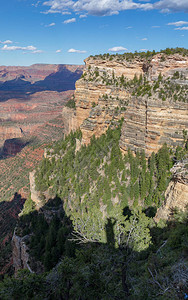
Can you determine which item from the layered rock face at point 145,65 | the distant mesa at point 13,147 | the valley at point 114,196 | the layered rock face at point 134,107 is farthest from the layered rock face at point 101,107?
the distant mesa at point 13,147

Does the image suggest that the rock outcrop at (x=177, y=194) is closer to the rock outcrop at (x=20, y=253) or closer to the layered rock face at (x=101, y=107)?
the rock outcrop at (x=20, y=253)

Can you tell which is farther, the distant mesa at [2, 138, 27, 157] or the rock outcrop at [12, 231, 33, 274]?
the distant mesa at [2, 138, 27, 157]

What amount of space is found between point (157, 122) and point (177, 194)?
50.6 feet

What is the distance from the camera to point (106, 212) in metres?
34.2

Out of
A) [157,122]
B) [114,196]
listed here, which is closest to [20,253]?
[114,196]

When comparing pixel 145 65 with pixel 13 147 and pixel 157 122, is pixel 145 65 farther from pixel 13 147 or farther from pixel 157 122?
pixel 13 147

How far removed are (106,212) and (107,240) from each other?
656 inches

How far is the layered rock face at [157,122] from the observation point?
31.5 m

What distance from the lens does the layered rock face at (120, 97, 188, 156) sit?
104 feet

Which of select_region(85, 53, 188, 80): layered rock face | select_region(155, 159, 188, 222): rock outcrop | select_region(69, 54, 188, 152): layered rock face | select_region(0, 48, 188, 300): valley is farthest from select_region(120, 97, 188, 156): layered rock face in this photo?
select_region(155, 159, 188, 222): rock outcrop

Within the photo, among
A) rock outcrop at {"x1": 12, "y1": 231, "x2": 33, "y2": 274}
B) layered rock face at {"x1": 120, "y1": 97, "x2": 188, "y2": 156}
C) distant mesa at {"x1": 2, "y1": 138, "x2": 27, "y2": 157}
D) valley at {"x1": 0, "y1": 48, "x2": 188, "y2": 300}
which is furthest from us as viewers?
distant mesa at {"x1": 2, "y1": 138, "x2": 27, "y2": 157}

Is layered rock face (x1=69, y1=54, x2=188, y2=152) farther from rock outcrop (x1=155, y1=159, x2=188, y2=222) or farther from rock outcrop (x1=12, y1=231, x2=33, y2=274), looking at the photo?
rock outcrop (x1=12, y1=231, x2=33, y2=274)

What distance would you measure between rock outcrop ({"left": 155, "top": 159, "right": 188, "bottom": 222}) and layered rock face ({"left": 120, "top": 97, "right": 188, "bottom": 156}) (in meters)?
11.9

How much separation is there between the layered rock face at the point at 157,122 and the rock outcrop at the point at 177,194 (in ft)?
39.0
